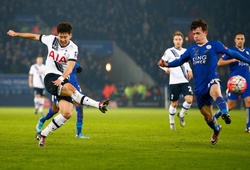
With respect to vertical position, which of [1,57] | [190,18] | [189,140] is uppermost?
[190,18]

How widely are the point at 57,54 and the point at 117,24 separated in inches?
1409

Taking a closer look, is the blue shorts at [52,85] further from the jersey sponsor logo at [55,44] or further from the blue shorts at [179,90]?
the blue shorts at [179,90]

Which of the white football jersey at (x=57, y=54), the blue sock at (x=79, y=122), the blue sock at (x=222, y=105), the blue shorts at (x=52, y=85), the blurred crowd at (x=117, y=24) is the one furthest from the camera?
the blurred crowd at (x=117, y=24)

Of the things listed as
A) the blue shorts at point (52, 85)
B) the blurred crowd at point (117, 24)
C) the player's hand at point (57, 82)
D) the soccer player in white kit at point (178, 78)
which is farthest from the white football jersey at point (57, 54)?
the blurred crowd at point (117, 24)

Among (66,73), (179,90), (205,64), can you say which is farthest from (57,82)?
(179,90)

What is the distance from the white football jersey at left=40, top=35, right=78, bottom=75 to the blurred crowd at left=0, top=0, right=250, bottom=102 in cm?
2983

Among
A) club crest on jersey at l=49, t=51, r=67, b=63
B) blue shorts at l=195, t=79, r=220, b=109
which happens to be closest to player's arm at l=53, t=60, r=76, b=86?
club crest on jersey at l=49, t=51, r=67, b=63

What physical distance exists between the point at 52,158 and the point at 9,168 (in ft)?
3.94

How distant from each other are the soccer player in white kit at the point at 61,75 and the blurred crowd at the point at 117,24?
29.9m

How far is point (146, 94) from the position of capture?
38781 millimetres

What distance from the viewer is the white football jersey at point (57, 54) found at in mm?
10859

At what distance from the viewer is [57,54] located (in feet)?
35.7

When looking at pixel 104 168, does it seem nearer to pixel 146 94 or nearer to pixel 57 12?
pixel 146 94

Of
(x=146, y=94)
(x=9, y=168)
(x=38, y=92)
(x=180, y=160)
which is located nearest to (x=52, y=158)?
(x=9, y=168)
